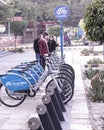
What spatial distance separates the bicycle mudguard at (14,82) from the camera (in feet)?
28.7

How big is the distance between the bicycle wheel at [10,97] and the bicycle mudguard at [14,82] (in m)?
0.16

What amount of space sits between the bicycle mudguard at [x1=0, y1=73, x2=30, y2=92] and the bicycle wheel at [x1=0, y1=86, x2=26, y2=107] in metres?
0.16

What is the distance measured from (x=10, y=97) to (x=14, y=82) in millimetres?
780

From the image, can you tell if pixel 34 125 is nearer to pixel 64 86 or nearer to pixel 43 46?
pixel 64 86

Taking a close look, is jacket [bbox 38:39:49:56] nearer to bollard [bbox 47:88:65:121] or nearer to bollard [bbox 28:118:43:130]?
bollard [bbox 47:88:65:121]

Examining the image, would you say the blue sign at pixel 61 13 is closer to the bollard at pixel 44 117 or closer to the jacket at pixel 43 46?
the jacket at pixel 43 46

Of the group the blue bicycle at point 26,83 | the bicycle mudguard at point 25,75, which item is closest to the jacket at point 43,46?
the blue bicycle at point 26,83

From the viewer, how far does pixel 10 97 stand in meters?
9.48

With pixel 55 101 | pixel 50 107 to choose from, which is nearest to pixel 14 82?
pixel 55 101

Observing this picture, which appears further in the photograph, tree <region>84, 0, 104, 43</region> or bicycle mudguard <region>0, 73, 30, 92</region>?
bicycle mudguard <region>0, 73, 30, 92</region>

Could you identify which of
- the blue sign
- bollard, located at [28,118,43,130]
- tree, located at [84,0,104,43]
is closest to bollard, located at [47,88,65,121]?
tree, located at [84,0,104,43]

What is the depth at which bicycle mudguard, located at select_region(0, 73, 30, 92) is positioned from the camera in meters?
8.76

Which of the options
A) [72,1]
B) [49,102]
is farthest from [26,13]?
[49,102]

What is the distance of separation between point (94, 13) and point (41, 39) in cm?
509
